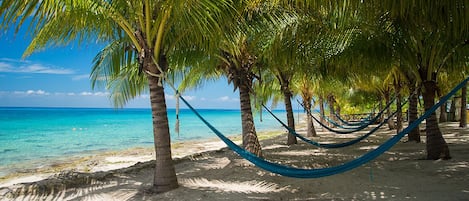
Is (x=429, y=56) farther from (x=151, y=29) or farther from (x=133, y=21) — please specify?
(x=133, y=21)

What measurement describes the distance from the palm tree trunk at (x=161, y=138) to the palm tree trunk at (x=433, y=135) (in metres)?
3.58

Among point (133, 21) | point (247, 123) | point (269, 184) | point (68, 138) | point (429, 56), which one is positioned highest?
point (133, 21)

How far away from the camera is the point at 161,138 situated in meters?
3.63

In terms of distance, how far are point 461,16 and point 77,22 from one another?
315cm

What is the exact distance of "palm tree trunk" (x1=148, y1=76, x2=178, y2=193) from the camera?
360 cm

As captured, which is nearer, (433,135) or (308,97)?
(433,135)

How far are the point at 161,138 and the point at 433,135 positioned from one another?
12.3 feet

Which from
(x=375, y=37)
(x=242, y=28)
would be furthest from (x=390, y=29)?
(x=242, y=28)

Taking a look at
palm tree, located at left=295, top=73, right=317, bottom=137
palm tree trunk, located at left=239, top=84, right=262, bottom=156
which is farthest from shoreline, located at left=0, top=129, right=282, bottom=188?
palm tree, located at left=295, top=73, right=317, bottom=137

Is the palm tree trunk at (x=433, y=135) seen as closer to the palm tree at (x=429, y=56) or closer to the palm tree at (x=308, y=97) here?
the palm tree at (x=429, y=56)

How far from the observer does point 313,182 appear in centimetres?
402

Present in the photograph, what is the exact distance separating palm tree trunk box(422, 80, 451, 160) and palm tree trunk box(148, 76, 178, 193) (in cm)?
358

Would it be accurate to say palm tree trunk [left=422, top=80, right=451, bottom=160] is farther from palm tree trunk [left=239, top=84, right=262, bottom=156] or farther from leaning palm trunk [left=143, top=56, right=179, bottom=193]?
leaning palm trunk [left=143, top=56, right=179, bottom=193]

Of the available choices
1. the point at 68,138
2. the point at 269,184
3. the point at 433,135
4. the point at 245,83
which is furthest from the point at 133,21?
the point at 68,138
